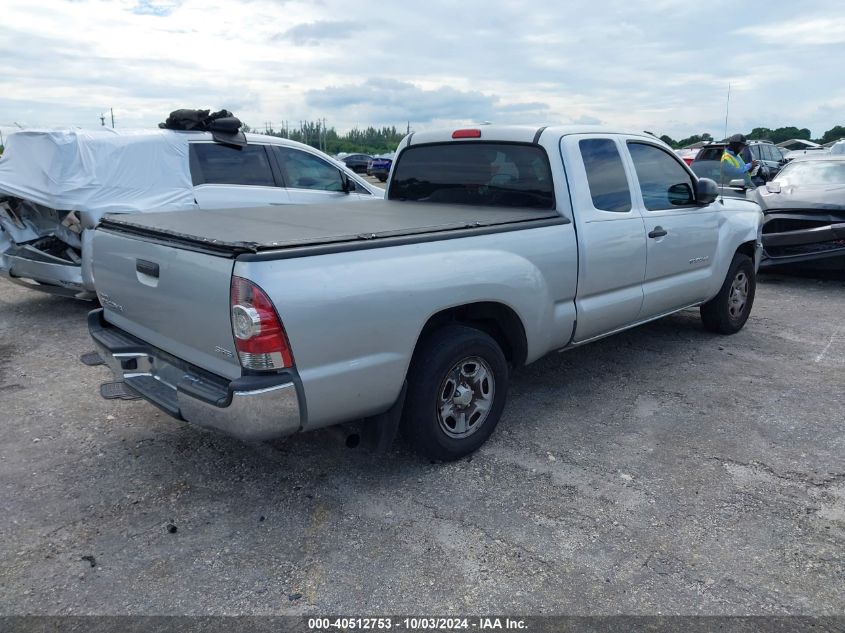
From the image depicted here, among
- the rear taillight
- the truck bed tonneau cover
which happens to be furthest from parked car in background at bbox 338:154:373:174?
the rear taillight

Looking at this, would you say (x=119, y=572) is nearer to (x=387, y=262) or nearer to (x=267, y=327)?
(x=267, y=327)

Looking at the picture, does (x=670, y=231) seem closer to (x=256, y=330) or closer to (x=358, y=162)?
(x=256, y=330)

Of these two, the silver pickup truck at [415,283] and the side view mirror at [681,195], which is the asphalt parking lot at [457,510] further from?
the side view mirror at [681,195]

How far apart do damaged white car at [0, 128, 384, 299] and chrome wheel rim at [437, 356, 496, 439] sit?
147 inches

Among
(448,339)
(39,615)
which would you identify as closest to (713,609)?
(448,339)

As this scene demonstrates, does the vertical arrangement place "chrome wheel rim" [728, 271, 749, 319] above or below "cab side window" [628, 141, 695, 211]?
below

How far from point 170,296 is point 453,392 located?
156 cm

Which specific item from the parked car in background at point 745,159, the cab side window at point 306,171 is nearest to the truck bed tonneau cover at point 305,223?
the cab side window at point 306,171

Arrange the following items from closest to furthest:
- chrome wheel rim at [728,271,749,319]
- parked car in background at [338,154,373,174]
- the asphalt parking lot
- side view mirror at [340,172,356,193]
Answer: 1. the asphalt parking lot
2. chrome wheel rim at [728,271,749,319]
3. side view mirror at [340,172,356,193]
4. parked car in background at [338,154,373,174]

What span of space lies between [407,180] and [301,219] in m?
1.65

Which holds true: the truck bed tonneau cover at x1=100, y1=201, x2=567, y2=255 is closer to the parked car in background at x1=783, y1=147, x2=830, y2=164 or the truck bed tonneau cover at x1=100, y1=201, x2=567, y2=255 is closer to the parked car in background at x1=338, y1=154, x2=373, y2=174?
the parked car in background at x1=783, y1=147, x2=830, y2=164

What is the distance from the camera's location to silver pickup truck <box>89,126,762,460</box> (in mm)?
2920

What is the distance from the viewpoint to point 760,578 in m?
2.89

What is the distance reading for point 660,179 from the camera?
5277mm
